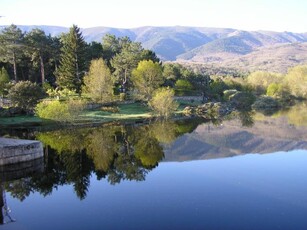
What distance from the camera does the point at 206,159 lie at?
44.3 meters

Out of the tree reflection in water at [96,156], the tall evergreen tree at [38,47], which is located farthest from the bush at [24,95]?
the tall evergreen tree at [38,47]

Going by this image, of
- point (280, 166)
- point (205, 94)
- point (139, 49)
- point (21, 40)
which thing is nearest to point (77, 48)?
point (21, 40)

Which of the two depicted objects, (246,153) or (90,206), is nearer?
(90,206)

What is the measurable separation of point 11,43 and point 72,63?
1325 centimetres

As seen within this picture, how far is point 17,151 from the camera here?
34875 millimetres

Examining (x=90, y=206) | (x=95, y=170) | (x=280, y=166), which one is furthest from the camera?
(x=280, y=166)

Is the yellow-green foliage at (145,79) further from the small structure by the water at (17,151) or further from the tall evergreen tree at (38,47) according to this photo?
the small structure by the water at (17,151)

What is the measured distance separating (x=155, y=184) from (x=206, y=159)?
13.0 m

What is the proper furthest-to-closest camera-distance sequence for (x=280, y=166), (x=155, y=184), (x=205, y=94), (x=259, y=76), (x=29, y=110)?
1. (x=259, y=76)
2. (x=205, y=94)
3. (x=29, y=110)
4. (x=280, y=166)
5. (x=155, y=184)

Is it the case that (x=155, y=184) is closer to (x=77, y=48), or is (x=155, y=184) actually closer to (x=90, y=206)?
(x=90, y=206)

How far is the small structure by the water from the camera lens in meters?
34.4

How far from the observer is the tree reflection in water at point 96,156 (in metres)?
32.4

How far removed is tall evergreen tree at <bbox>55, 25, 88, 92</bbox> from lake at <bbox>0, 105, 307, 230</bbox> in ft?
72.6

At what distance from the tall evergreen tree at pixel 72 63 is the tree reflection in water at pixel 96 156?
21325 mm
